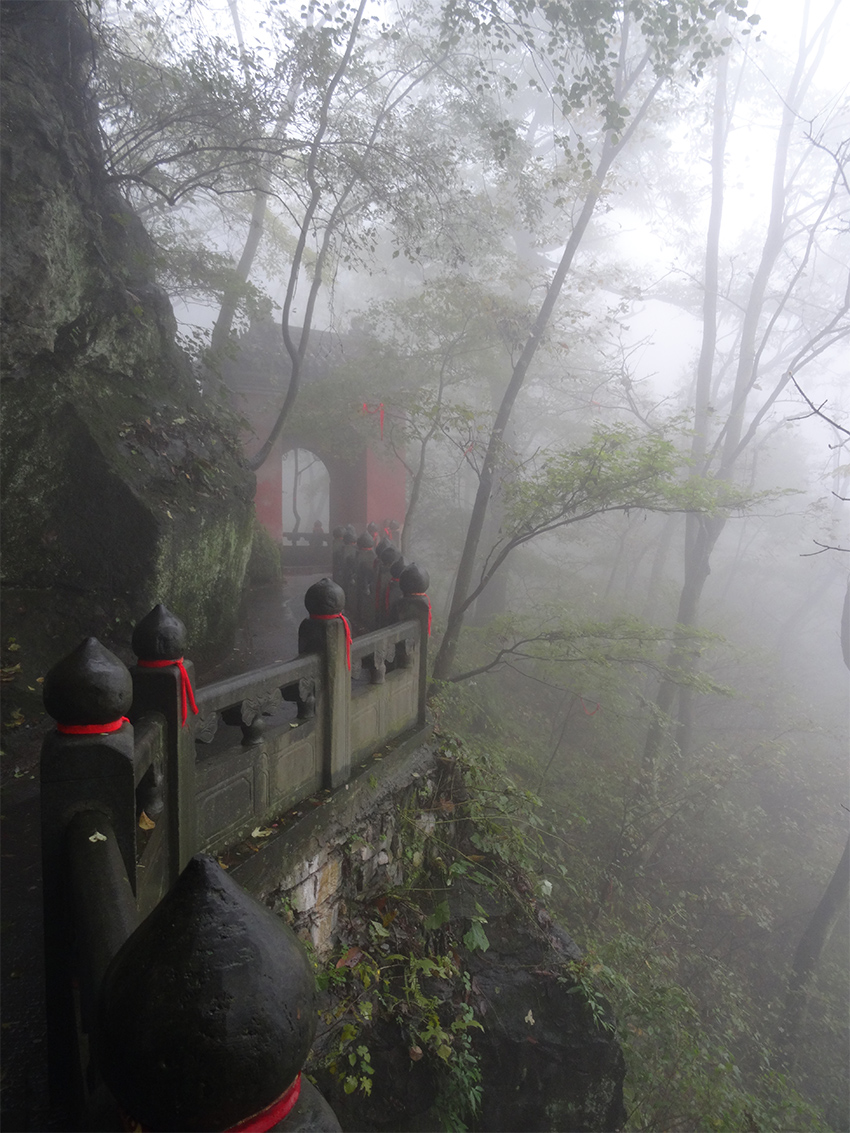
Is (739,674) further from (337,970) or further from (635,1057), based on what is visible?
(337,970)

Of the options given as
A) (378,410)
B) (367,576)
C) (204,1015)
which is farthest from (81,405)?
(378,410)

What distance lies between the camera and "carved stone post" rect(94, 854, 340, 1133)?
89cm

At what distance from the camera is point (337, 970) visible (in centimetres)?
431

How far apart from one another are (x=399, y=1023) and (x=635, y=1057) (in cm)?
398

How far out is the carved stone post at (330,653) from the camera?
409 cm

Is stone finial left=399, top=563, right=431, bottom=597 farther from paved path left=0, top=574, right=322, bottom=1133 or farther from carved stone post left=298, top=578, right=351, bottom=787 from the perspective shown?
paved path left=0, top=574, right=322, bottom=1133

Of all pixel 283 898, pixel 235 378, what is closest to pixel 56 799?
pixel 283 898

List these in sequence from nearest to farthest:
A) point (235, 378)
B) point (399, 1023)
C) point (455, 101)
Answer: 1. point (399, 1023)
2. point (455, 101)
3. point (235, 378)

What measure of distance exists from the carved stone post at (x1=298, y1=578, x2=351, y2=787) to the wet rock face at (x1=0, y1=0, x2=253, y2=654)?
2.56m

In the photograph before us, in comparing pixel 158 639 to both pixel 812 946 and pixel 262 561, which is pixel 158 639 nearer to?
pixel 262 561

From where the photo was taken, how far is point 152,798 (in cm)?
255

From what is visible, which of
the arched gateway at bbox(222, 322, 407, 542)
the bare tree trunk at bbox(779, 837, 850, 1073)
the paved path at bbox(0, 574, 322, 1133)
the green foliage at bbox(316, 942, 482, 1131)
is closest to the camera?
the paved path at bbox(0, 574, 322, 1133)

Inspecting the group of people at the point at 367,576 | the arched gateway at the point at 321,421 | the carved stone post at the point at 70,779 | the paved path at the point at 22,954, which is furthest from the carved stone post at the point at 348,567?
the carved stone post at the point at 70,779

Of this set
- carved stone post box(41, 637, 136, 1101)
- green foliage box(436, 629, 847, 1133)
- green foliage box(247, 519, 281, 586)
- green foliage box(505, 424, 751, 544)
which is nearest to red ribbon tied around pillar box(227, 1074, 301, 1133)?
carved stone post box(41, 637, 136, 1101)
